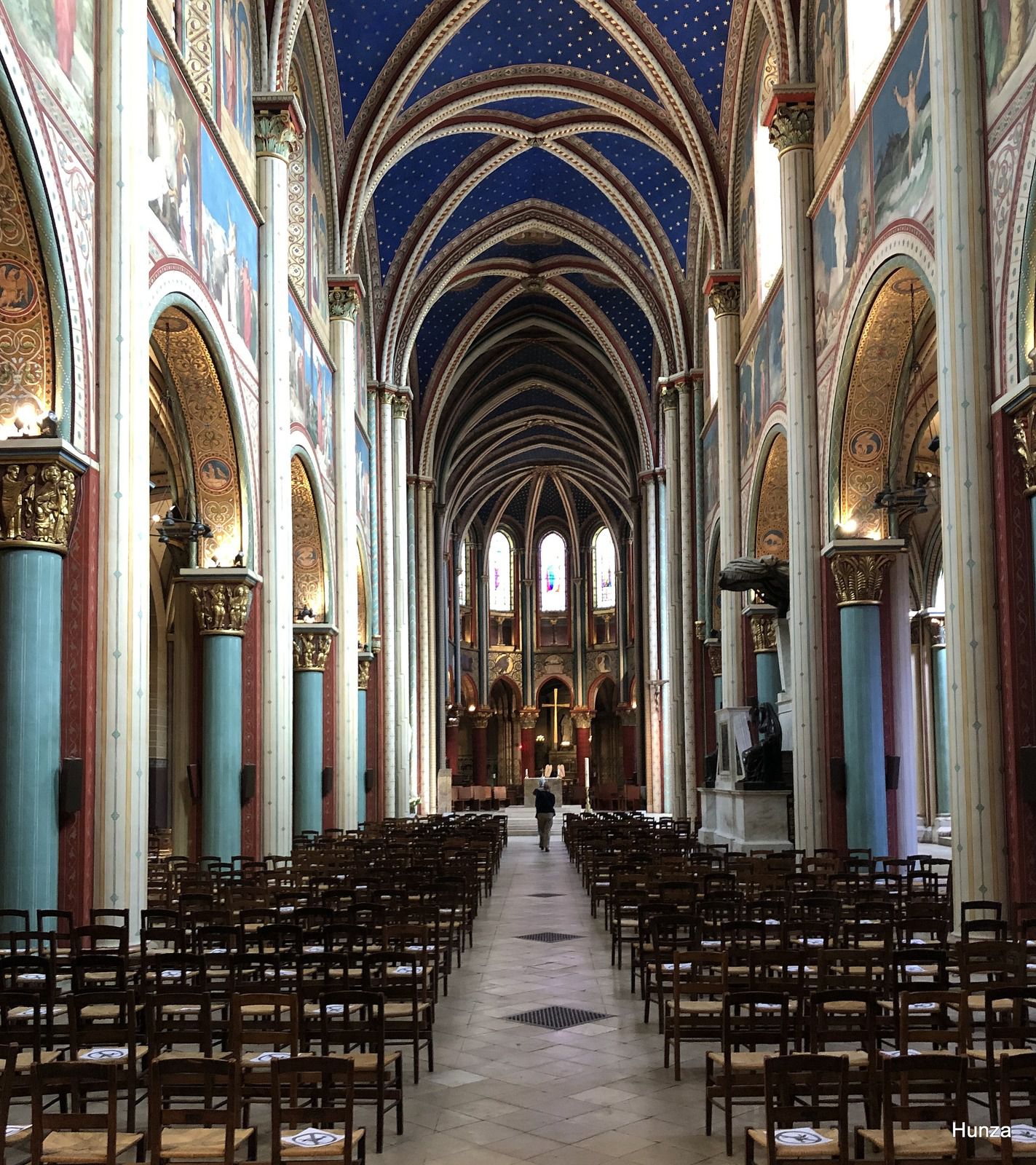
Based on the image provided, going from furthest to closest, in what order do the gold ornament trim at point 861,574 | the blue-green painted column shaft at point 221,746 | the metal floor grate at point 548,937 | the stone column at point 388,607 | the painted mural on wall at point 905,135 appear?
the stone column at point 388,607 → the gold ornament trim at point 861,574 → the blue-green painted column shaft at point 221,746 → the metal floor grate at point 548,937 → the painted mural on wall at point 905,135

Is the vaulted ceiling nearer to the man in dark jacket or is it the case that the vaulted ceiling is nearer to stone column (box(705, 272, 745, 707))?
stone column (box(705, 272, 745, 707))

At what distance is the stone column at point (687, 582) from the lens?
39312 millimetres

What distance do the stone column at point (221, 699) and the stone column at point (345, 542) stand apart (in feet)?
27.8

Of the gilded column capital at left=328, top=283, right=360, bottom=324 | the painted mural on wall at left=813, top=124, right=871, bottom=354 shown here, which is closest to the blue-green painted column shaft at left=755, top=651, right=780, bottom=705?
the painted mural on wall at left=813, top=124, right=871, bottom=354

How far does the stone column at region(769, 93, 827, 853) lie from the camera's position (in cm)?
2206

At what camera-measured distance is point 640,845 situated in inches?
919

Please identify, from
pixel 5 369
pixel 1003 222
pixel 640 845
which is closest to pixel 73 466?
pixel 5 369

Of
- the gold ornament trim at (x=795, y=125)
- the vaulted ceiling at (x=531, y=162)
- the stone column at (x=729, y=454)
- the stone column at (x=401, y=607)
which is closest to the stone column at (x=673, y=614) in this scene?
the vaulted ceiling at (x=531, y=162)

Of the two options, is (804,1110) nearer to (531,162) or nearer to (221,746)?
(221,746)

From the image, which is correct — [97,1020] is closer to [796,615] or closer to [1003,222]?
[1003,222]

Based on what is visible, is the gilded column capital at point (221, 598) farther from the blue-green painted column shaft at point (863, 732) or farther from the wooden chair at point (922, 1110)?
the wooden chair at point (922, 1110)

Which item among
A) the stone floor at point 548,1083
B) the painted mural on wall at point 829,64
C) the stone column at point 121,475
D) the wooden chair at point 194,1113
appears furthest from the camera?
the painted mural on wall at point 829,64

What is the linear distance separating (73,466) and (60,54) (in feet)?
13.2

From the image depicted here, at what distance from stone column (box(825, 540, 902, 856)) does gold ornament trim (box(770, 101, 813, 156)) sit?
753 cm
